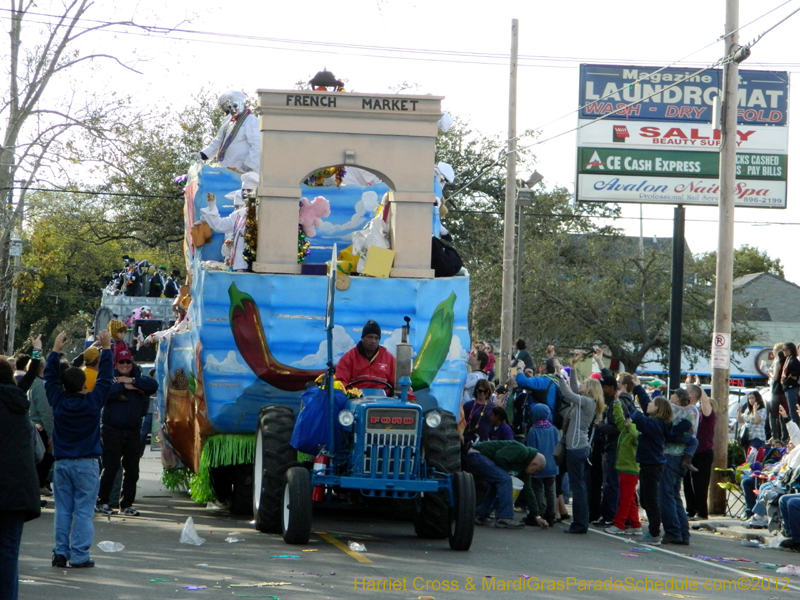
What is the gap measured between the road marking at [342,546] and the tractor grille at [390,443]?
0.71 meters

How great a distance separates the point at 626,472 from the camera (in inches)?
514

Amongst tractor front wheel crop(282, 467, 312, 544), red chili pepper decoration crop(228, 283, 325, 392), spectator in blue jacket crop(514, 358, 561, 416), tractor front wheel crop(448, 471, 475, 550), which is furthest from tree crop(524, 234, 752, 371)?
tractor front wheel crop(282, 467, 312, 544)

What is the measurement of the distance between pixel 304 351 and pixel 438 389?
4.79ft

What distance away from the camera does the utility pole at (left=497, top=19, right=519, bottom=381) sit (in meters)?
23.2

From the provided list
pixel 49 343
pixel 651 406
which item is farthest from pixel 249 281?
pixel 49 343

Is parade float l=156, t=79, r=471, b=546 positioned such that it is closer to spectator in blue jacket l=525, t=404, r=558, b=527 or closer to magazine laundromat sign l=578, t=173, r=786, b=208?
spectator in blue jacket l=525, t=404, r=558, b=527

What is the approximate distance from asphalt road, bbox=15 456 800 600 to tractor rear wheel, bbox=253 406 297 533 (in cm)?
25

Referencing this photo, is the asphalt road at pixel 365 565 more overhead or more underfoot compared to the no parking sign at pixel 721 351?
more underfoot

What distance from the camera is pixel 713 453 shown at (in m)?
15.8

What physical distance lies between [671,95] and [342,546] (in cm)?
1521

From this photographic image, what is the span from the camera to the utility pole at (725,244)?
1572 centimetres

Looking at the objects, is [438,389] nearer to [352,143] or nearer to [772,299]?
[352,143]

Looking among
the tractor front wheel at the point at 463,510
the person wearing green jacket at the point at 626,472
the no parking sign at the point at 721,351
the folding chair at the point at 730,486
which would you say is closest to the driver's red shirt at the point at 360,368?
the tractor front wheel at the point at 463,510

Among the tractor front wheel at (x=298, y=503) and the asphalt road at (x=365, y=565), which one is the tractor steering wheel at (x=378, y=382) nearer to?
the tractor front wheel at (x=298, y=503)
